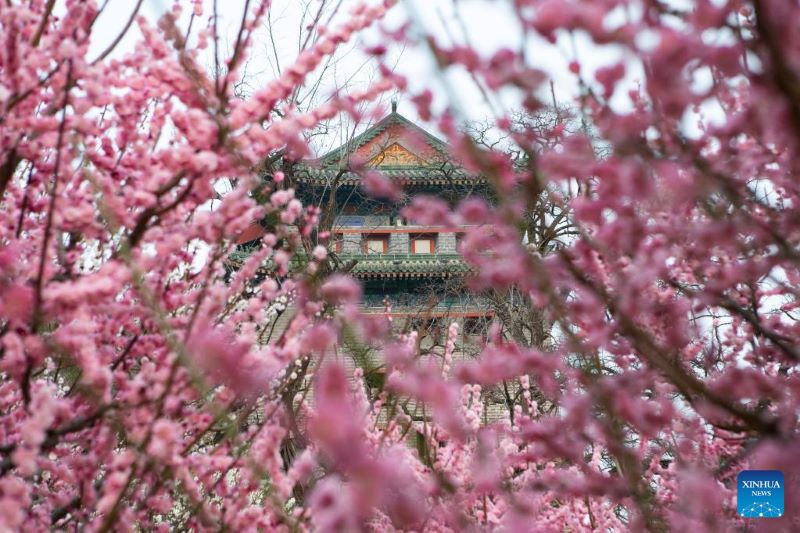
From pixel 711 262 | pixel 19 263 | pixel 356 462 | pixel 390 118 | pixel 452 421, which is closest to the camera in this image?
pixel 356 462

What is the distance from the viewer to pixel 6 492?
193 centimetres

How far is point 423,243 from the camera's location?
67.9ft

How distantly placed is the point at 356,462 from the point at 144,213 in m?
1.43

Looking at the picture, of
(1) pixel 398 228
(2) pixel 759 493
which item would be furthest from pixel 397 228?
(2) pixel 759 493

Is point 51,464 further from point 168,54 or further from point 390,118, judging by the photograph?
point 390,118

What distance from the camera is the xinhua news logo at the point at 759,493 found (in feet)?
10.7

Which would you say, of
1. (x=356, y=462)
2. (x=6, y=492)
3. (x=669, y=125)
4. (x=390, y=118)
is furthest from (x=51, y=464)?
(x=390, y=118)

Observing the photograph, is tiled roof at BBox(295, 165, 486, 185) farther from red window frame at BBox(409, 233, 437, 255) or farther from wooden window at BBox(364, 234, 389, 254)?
wooden window at BBox(364, 234, 389, 254)

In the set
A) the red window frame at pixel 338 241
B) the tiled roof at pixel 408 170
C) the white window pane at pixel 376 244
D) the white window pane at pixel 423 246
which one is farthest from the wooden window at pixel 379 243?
the tiled roof at pixel 408 170

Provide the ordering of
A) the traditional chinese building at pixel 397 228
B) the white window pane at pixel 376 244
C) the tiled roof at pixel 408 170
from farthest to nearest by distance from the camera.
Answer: the white window pane at pixel 376 244 < the traditional chinese building at pixel 397 228 < the tiled roof at pixel 408 170

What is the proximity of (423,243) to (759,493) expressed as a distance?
679 inches

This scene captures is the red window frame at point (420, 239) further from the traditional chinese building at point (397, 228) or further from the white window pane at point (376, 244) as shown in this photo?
the white window pane at point (376, 244)

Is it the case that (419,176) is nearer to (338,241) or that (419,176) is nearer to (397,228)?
(397,228)

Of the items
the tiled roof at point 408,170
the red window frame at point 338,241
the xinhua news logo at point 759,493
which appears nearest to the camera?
the xinhua news logo at point 759,493
